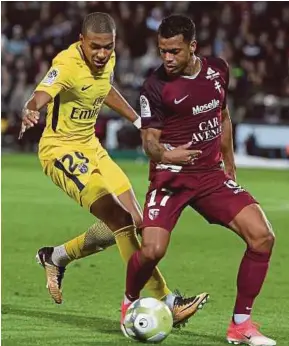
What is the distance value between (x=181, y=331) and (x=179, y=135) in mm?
1269

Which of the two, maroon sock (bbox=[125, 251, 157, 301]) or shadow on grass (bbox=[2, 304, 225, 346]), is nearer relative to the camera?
shadow on grass (bbox=[2, 304, 225, 346])

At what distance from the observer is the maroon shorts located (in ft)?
23.6

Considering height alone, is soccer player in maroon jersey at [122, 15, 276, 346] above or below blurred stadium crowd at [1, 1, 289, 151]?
above

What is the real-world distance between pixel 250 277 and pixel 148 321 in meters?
0.68

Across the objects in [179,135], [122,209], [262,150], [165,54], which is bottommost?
[262,150]

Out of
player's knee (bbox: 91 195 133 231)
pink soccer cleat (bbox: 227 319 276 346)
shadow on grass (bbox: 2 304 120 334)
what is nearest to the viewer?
pink soccer cleat (bbox: 227 319 276 346)

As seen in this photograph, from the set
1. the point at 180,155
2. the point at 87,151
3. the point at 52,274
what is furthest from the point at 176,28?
the point at 52,274

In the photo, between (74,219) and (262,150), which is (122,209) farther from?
(262,150)

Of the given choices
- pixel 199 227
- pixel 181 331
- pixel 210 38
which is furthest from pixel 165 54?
pixel 210 38

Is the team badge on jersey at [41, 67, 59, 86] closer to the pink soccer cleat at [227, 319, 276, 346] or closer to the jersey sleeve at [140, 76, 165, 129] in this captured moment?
the jersey sleeve at [140, 76, 165, 129]

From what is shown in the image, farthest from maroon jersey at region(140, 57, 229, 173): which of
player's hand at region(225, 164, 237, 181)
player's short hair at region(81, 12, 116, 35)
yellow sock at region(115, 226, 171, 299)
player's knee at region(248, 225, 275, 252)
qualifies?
player's short hair at region(81, 12, 116, 35)

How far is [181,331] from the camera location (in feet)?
24.7

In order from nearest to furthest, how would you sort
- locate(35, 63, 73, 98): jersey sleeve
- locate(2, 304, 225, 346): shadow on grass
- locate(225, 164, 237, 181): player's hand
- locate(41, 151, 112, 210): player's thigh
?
locate(2, 304, 225, 346): shadow on grass < locate(225, 164, 237, 181): player's hand < locate(35, 63, 73, 98): jersey sleeve < locate(41, 151, 112, 210): player's thigh

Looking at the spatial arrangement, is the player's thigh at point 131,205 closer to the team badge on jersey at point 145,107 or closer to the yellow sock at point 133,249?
the yellow sock at point 133,249
